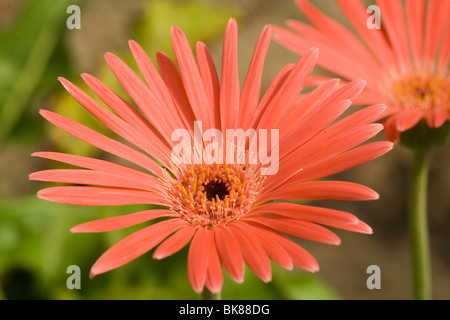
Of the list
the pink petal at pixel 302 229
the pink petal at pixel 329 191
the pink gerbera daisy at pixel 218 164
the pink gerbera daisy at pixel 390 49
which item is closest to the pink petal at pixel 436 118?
the pink gerbera daisy at pixel 390 49

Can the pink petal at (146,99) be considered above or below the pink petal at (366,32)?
below

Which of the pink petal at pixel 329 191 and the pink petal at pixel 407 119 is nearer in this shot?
the pink petal at pixel 329 191

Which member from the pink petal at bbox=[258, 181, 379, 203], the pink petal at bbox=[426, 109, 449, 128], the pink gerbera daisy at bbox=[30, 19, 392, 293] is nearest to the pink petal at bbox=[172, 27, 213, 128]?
the pink gerbera daisy at bbox=[30, 19, 392, 293]

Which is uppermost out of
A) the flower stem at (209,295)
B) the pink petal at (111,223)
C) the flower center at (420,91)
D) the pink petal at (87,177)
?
the flower center at (420,91)

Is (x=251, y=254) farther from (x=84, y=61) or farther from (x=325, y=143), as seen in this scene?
(x=84, y=61)

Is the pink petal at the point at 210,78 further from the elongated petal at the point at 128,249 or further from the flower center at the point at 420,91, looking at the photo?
the flower center at the point at 420,91

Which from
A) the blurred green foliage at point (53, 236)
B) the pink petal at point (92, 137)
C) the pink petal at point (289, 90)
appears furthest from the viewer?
the blurred green foliage at point (53, 236)

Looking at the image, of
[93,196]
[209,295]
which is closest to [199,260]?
[209,295]
